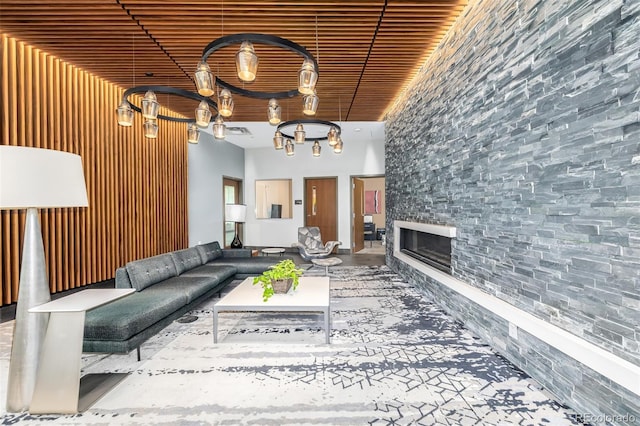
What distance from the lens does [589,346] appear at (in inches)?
66.5

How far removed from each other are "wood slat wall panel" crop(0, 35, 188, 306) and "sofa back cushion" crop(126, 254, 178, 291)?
46.6 inches

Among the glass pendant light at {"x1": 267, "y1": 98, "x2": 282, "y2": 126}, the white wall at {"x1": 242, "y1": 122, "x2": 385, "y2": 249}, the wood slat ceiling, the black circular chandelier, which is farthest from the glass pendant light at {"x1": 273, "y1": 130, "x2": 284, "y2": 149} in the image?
the white wall at {"x1": 242, "y1": 122, "x2": 385, "y2": 249}

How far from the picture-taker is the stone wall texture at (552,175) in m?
1.55

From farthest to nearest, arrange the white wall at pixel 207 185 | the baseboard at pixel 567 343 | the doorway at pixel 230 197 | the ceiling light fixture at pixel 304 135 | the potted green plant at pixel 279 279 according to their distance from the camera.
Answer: the doorway at pixel 230 197, the white wall at pixel 207 185, the ceiling light fixture at pixel 304 135, the potted green plant at pixel 279 279, the baseboard at pixel 567 343

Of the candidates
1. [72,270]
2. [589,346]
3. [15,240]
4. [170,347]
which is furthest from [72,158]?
[589,346]

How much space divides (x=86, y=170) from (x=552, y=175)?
5020 mm

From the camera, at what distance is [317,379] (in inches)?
87.7

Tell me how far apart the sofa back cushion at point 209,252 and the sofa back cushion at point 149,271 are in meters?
0.82

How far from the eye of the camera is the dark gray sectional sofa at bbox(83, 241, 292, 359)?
7.71 ft

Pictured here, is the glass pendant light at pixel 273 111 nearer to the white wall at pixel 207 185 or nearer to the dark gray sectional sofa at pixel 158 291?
the dark gray sectional sofa at pixel 158 291

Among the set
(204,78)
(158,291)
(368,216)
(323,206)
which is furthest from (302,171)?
(204,78)

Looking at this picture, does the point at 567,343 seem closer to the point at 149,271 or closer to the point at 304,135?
the point at 304,135

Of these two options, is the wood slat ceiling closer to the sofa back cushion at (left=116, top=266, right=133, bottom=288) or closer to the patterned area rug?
the sofa back cushion at (left=116, top=266, right=133, bottom=288)

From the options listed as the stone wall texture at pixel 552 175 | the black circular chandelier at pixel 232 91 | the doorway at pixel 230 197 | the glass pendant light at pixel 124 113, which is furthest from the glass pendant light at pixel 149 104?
the doorway at pixel 230 197
